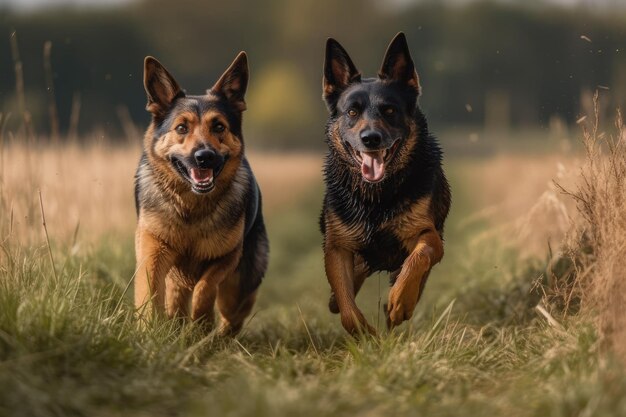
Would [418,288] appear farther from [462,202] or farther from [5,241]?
[462,202]

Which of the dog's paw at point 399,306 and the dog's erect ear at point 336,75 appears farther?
the dog's erect ear at point 336,75

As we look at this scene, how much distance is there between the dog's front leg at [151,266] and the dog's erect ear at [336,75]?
1543mm

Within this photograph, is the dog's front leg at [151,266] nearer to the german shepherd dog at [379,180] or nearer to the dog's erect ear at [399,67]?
the german shepherd dog at [379,180]

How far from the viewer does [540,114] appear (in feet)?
19.0

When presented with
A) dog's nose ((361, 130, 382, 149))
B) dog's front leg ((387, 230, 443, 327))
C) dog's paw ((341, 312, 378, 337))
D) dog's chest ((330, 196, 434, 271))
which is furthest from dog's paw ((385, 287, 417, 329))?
dog's nose ((361, 130, 382, 149))

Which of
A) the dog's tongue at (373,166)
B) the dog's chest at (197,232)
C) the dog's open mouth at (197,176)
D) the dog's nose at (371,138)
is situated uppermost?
the dog's nose at (371,138)

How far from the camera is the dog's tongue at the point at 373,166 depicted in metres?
5.23

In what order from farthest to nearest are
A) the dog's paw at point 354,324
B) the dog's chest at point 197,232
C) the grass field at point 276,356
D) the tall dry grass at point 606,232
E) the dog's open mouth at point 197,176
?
the dog's chest at point 197,232 → the dog's open mouth at point 197,176 → the dog's paw at point 354,324 → the tall dry grass at point 606,232 → the grass field at point 276,356

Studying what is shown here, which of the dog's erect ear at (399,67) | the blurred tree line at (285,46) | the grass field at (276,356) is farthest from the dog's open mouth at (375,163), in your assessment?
the blurred tree line at (285,46)

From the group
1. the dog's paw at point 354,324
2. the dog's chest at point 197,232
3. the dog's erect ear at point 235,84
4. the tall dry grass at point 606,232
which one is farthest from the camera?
the dog's erect ear at point 235,84

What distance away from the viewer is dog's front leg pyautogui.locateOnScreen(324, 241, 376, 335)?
17.1 ft

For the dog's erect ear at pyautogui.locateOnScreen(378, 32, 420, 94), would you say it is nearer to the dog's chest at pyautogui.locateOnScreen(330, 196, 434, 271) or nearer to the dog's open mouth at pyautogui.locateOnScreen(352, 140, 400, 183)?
the dog's open mouth at pyautogui.locateOnScreen(352, 140, 400, 183)

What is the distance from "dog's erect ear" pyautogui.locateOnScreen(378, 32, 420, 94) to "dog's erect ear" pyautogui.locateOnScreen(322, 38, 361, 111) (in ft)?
0.75

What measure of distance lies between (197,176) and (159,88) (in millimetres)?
755
